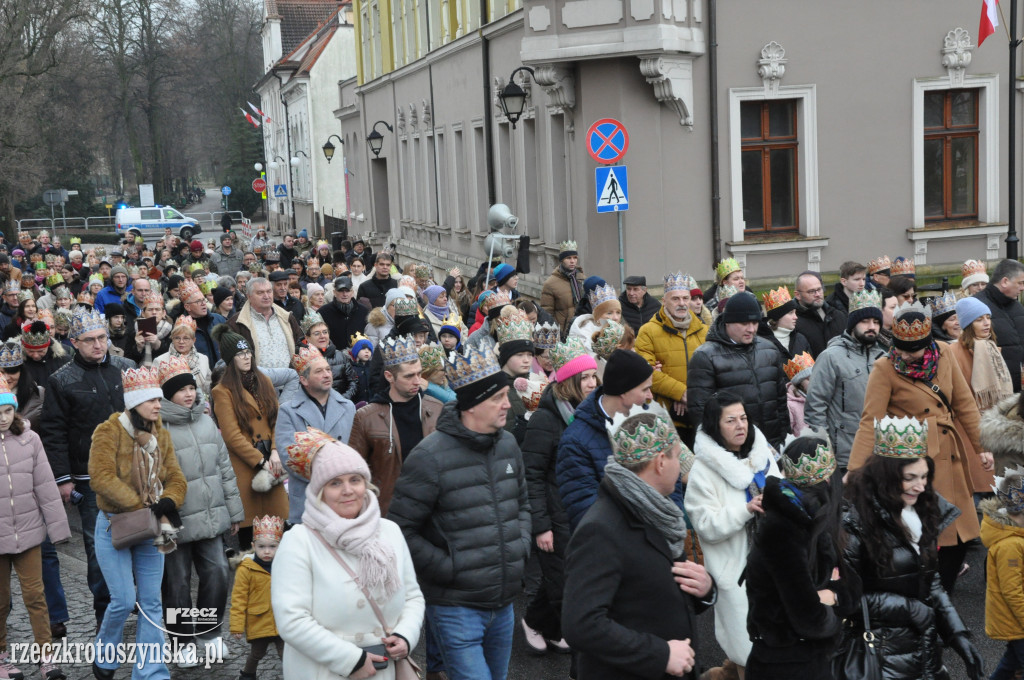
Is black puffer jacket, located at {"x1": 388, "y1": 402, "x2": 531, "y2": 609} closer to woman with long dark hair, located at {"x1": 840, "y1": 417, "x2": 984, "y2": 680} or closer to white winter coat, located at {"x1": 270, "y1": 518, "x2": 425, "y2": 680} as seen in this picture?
white winter coat, located at {"x1": 270, "y1": 518, "x2": 425, "y2": 680}

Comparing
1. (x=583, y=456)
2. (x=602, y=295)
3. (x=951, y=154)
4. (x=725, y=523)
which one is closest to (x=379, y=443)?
(x=583, y=456)

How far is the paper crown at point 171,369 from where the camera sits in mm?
7645

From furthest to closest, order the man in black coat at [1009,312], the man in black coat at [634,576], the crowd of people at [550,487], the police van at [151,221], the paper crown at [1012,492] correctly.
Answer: the police van at [151,221], the man in black coat at [1009,312], the paper crown at [1012,492], the crowd of people at [550,487], the man in black coat at [634,576]

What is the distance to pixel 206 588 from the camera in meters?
7.74

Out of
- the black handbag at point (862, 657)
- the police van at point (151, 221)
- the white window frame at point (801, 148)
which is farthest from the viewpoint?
the police van at point (151, 221)

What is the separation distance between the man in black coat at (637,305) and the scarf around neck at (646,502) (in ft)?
25.3

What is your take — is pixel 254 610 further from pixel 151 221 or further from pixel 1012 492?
pixel 151 221

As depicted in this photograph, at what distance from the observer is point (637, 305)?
12.2 m

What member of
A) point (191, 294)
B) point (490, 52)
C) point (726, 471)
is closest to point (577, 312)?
point (191, 294)

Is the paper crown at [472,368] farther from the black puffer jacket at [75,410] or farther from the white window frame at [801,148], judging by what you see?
the white window frame at [801,148]

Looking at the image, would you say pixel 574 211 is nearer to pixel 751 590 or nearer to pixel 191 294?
pixel 191 294

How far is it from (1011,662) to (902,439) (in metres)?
1.38

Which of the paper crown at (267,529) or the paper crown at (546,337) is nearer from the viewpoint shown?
the paper crown at (267,529)

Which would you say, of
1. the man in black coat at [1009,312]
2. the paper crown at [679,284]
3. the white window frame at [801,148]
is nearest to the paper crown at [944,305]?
the man in black coat at [1009,312]
